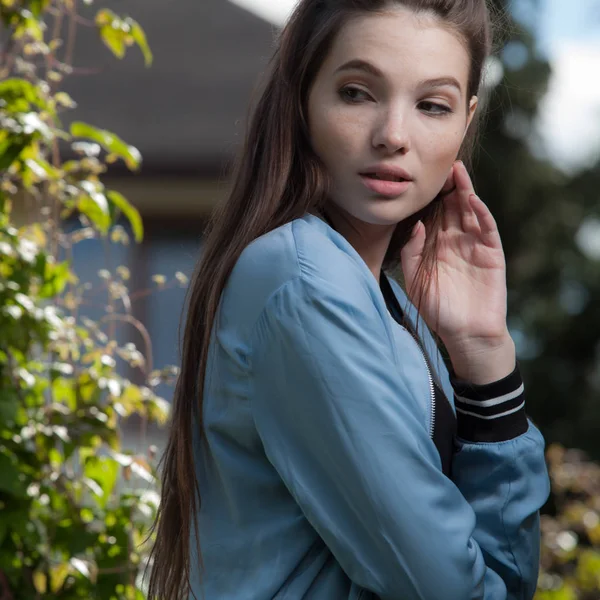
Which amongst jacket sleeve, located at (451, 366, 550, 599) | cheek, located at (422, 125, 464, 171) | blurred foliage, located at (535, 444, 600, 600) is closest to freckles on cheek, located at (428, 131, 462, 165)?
cheek, located at (422, 125, 464, 171)

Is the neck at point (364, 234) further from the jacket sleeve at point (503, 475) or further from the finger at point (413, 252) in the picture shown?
the jacket sleeve at point (503, 475)

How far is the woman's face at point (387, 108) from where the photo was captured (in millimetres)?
1628

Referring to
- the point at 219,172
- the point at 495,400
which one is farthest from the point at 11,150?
the point at 219,172

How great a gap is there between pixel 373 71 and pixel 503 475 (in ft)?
2.06

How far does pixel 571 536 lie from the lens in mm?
4379

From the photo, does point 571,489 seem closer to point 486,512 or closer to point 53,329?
point 53,329

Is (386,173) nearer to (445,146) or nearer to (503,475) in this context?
(445,146)

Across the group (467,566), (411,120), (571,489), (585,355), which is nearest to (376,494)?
(467,566)

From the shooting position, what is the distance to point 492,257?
72.9 inches

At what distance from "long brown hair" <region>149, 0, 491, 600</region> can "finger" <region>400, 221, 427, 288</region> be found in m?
0.26

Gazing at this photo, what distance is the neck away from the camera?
1786 millimetres

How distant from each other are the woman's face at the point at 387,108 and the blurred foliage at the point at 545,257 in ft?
24.6

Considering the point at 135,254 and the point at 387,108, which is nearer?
the point at 387,108

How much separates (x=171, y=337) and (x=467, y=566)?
8628 millimetres
